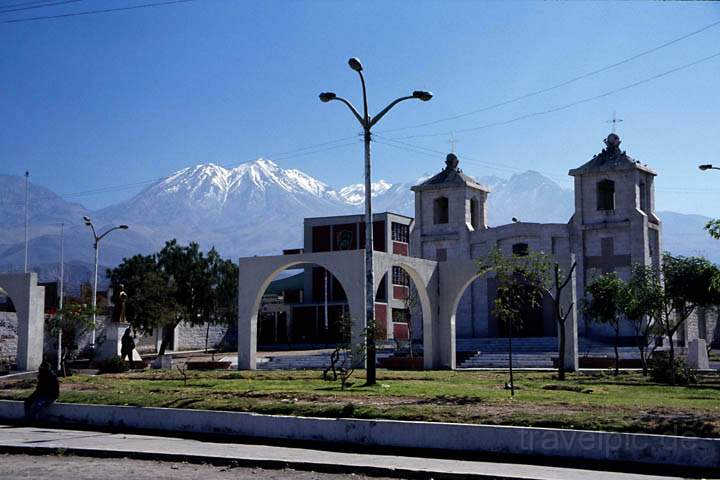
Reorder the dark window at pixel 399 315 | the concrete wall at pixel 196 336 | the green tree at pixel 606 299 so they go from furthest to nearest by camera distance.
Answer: the dark window at pixel 399 315
the concrete wall at pixel 196 336
the green tree at pixel 606 299

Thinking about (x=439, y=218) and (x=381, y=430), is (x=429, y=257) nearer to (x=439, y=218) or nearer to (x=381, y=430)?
(x=439, y=218)

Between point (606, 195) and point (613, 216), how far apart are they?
1975 mm

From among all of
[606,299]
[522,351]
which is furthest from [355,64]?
[522,351]

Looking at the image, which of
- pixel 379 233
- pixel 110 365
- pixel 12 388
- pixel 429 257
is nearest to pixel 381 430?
pixel 12 388

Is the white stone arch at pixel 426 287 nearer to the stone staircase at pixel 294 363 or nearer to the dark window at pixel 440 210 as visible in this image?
the stone staircase at pixel 294 363

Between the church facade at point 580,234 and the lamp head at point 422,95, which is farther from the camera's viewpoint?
the church facade at point 580,234

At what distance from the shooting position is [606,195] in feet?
163

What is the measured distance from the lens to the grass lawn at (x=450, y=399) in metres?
12.8

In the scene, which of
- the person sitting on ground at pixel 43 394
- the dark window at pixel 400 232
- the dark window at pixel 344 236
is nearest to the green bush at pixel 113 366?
the person sitting on ground at pixel 43 394

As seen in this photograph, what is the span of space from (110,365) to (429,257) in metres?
28.6

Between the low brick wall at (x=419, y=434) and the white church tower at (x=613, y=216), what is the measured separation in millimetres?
35386

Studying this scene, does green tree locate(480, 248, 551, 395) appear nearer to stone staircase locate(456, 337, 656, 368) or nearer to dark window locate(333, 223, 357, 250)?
stone staircase locate(456, 337, 656, 368)

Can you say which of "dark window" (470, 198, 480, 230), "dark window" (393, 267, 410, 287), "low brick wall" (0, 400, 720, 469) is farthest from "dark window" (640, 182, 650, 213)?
"low brick wall" (0, 400, 720, 469)

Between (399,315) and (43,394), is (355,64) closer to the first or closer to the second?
(43,394)
